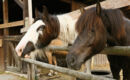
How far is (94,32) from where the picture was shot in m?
1.21

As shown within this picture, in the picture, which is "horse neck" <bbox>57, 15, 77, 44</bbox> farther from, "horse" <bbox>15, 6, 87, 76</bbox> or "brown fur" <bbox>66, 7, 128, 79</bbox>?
"brown fur" <bbox>66, 7, 128, 79</bbox>

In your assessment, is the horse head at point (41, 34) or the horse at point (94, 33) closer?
the horse at point (94, 33)

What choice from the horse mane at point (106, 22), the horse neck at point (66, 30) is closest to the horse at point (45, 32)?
the horse neck at point (66, 30)

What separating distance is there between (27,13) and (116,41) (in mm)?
3000

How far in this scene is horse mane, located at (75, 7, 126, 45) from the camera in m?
1.23

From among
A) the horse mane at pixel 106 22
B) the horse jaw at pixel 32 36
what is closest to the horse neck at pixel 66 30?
the horse jaw at pixel 32 36

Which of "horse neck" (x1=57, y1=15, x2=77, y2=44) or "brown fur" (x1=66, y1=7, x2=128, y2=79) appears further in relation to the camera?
"horse neck" (x1=57, y1=15, x2=77, y2=44)

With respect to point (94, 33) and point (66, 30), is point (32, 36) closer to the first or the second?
point (66, 30)

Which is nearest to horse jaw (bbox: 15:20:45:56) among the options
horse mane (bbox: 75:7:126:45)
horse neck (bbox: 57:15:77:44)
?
horse neck (bbox: 57:15:77:44)

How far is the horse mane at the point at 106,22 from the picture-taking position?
48.4 inches

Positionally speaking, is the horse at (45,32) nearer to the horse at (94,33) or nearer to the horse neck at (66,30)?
the horse neck at (66,30)

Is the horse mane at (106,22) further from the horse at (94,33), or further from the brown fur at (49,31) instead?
the brown fur at (49,31)

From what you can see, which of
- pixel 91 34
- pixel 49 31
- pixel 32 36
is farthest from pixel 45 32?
pixel 91 34

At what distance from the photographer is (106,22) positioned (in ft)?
4.18
